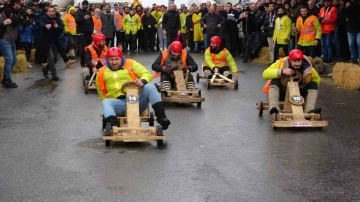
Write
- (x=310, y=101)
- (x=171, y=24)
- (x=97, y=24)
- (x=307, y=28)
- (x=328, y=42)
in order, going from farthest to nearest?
(x=171, y=24) → (x=97, y=24) → (x=328, y=42) → (x=307, y=28) → (x=310, y=101)

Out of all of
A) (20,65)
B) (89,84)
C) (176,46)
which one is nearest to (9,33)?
(89,84)

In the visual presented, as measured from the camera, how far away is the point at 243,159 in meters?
9.41

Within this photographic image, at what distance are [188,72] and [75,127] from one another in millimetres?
4167

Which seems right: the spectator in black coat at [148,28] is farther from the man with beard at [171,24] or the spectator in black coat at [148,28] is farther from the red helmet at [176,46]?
the red helmet at [176,46]

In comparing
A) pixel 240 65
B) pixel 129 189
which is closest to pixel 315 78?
pixel 129 189

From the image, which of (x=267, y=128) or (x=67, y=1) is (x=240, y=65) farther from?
(x=67, y=1)

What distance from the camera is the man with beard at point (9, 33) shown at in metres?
17.0

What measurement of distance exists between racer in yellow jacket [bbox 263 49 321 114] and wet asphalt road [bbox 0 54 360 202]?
1.50ft

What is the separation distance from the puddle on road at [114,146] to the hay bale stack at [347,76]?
774cm

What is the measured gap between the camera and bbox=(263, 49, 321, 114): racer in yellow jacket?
1202 cm

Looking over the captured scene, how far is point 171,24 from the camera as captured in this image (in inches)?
1180

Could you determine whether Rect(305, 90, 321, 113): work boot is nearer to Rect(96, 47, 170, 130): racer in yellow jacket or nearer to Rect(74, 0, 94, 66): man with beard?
Rect(96, 47, 170, 130): racer in yellow jacket

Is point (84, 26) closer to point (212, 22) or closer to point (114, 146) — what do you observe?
point (212, 22)

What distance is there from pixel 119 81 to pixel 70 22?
15.7m
